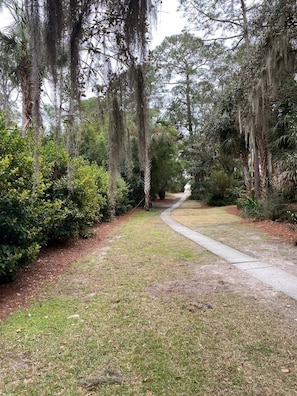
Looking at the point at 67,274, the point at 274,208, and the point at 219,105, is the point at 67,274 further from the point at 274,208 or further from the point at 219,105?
the point at 219,105

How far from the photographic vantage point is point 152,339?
7.56 ft

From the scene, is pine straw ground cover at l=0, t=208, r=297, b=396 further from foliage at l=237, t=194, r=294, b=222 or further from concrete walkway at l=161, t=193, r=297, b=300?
foliage at l=237, t=194, r=294, b=222

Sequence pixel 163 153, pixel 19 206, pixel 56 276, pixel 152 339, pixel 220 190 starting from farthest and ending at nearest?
pixel 220 190 < pixel 163 153 < pixel 56 276 < pixel 19 206 < pixel 152 339

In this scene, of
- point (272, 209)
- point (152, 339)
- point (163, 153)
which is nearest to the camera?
point (152, 339)

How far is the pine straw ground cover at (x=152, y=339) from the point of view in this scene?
1.78m

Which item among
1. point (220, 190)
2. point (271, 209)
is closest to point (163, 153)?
point (220, 190)

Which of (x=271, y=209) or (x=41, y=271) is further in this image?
(x=271, y=209)

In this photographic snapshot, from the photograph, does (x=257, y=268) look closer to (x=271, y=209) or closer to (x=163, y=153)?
(x=271, y=209)

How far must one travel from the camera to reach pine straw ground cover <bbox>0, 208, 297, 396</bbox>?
70.1 inches

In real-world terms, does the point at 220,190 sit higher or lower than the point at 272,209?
higher

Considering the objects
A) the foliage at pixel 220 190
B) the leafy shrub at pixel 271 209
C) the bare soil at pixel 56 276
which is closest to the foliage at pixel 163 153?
the foliage at pixel 220 190

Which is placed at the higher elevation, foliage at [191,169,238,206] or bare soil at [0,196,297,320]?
foliage at [191,169,238,206]

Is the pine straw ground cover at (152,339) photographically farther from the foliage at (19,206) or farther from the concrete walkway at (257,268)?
the foliage at (19,206)

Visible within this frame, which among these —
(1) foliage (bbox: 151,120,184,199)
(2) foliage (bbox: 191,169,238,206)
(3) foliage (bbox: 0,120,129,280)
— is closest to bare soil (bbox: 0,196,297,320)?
(3) foliage (bbox: 0,120,129,280)
